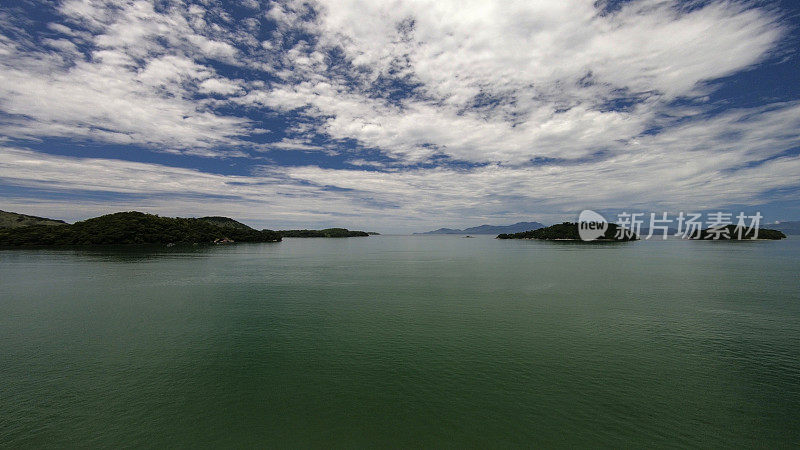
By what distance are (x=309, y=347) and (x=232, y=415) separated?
10.2 meters

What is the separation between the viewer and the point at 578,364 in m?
23.3

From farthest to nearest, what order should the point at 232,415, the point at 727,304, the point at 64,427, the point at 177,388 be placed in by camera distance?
the point at 727,304 → the point at 177,388 → the point at 232,415 → the point at 64,427

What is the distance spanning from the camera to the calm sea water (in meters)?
15.6

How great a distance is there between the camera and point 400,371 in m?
22.3

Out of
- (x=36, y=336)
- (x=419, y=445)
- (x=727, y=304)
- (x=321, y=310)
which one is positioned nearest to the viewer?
(x=419, y=445)

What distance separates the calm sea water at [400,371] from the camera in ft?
51.1

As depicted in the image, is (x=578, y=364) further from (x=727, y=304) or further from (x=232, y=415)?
(x=727, y=304)

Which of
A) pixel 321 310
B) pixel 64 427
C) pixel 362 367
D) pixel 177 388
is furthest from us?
pixel 321 310

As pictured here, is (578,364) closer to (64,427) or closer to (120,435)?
(120,435)

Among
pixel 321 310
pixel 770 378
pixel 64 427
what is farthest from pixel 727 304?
pixel 64 427

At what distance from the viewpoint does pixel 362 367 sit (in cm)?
2294

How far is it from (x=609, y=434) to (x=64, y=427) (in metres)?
26.3

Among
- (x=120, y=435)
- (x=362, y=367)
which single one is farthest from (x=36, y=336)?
(x=362, y=367)

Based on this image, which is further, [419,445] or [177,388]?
[177,388]
